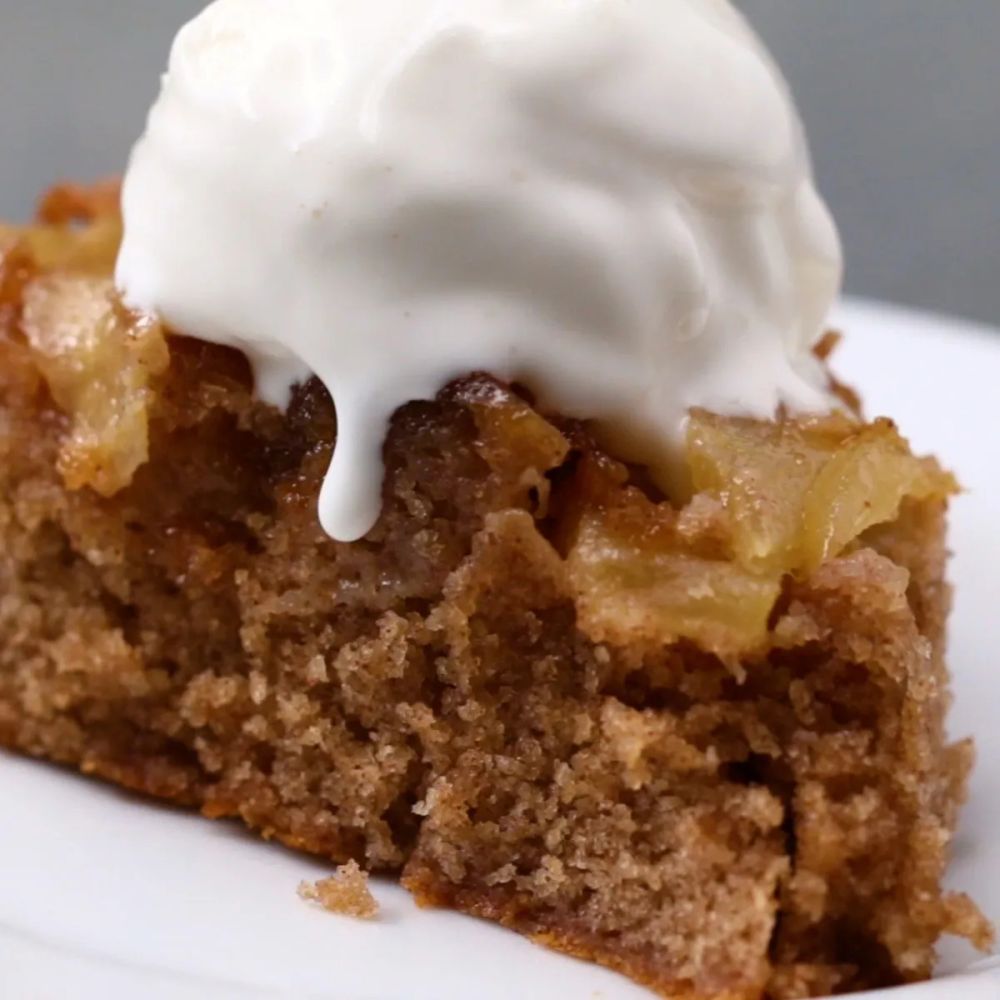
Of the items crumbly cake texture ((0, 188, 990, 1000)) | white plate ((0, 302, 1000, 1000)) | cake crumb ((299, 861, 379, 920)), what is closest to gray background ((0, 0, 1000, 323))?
white plate ((0, 302, 1000, 1000))

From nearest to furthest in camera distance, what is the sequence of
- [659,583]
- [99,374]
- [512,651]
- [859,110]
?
[659,583], [512,651], [99,374], [859,110]

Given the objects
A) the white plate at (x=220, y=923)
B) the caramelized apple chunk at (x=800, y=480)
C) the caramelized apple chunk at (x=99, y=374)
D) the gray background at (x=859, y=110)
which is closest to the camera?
the white plate at (x=220, y=923)

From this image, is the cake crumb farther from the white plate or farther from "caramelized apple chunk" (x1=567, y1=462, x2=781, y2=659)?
"caramelized apple chunk" (x1=567, y1=462, x2=781, y2=659)

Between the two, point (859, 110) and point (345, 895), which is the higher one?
point (859, 110)

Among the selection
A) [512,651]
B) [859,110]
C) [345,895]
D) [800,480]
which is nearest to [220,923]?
[345,895]

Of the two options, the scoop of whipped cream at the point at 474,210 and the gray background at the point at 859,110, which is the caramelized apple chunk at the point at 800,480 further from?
the gray background at the point at 859,110

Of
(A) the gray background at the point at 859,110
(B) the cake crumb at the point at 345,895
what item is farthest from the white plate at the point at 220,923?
(A) the gray background at the point at 859,110

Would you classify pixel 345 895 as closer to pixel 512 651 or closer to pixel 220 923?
pixel 220 923
